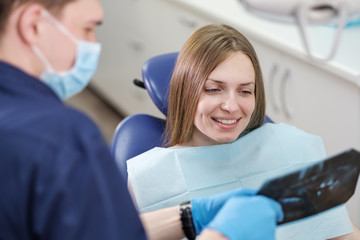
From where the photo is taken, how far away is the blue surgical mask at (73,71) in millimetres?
839

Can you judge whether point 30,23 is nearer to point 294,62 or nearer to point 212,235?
point 212,235

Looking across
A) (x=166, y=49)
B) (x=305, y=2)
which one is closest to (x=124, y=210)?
(x=305, y=2)

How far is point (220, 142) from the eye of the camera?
1.49 metres

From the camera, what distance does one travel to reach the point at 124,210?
Answer: 2.62 feet

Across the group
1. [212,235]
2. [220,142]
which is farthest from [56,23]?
[220,142]

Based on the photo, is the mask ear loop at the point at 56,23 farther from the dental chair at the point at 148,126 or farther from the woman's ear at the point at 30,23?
the dental chair at the point at 148,126

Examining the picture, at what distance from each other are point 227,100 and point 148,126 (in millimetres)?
359

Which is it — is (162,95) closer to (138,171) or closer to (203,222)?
(138,171)

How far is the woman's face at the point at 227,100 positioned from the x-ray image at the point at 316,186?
0.30m

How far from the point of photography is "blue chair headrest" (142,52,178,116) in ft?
5.20

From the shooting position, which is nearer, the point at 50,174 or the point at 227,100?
the point at 50,174

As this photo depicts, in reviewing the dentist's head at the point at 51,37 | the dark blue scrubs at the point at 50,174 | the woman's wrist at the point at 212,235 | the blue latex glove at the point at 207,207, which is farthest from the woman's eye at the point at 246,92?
the dark blue scrubs at the point at 50,174

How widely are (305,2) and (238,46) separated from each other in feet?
2.01

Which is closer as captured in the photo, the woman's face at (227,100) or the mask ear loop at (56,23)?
the mask ear loop at (56,23)
